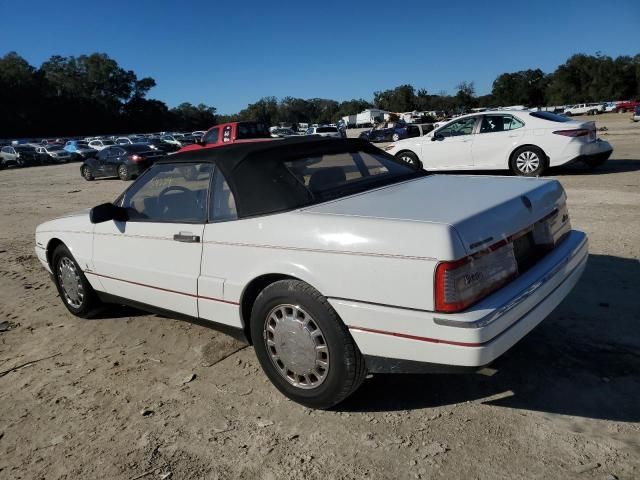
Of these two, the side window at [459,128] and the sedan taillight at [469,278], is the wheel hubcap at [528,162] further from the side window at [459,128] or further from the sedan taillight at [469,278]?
the sedan taillight at [469,278]

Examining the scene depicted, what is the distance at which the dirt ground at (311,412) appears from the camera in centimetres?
243

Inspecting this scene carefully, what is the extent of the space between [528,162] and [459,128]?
178 centimetres

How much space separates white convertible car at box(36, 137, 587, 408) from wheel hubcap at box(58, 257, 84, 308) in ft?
2.03

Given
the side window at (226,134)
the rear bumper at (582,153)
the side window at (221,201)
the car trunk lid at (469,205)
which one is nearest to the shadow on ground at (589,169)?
the rear bumper at (582,153)

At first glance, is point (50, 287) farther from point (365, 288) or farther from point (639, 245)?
point (639, 245)

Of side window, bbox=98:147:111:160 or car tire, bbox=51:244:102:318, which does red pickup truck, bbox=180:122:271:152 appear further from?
car tire, bbox=51:244:102:318

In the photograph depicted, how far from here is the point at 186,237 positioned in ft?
10.9

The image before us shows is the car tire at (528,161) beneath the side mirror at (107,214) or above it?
beneath

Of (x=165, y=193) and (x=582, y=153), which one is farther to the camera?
(x=582, y=153)

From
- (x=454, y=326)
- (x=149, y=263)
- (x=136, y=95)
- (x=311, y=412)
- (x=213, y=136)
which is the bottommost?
(x=311, y=412)

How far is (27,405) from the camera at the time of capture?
10.7 feet

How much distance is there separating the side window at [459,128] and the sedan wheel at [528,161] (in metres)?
1.20

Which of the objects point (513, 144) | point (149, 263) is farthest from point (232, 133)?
point (149, 263)

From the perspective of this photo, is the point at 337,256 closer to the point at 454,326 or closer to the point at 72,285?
the point at 454,326
